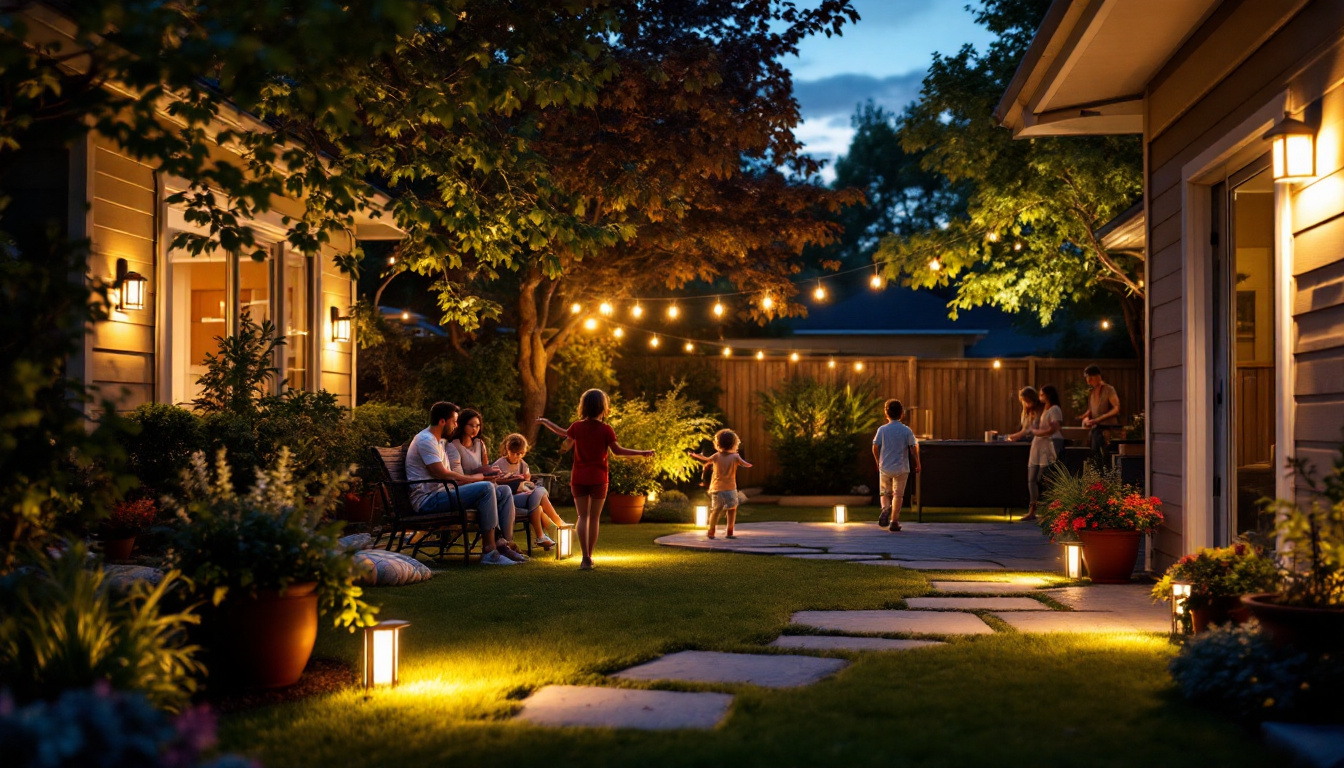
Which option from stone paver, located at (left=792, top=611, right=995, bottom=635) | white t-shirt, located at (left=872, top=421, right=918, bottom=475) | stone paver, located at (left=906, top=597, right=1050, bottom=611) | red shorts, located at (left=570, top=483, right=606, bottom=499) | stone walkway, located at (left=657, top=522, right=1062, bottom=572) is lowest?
stone walkway, located at (left=657, top=522, right=1062, bottom=572)

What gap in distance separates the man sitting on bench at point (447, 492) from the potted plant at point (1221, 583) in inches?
195

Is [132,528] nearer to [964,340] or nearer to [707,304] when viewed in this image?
[707,304]

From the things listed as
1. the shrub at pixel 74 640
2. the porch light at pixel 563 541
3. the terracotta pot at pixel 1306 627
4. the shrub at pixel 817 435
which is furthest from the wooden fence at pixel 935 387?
the shrub at pixel 74 640

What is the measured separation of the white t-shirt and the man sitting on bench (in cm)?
446

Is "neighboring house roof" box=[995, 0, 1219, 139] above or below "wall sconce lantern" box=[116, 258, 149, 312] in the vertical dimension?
above

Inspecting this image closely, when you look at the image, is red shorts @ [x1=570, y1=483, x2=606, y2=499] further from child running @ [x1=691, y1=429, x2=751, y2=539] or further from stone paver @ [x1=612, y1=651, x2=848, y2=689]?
stone paver @ [x1=612, y1=651, x2=848, y2=689]

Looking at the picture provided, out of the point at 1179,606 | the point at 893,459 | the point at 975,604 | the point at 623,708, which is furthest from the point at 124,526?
the point at 893,459

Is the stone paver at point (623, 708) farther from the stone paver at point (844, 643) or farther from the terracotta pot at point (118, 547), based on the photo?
the terracotta pot at point (118, 547)

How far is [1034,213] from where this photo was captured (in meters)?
14.1

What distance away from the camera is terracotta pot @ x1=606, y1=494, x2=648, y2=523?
489 inches

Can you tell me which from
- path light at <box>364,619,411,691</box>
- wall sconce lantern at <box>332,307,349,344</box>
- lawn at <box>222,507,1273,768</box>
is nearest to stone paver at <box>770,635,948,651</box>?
lawn at <box>222,507,1273,768</box>

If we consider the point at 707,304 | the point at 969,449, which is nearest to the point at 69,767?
the point at 969,449

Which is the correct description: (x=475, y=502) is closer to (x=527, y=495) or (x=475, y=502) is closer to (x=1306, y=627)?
(x=527, y=495)

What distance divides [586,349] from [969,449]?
5.52 meters
